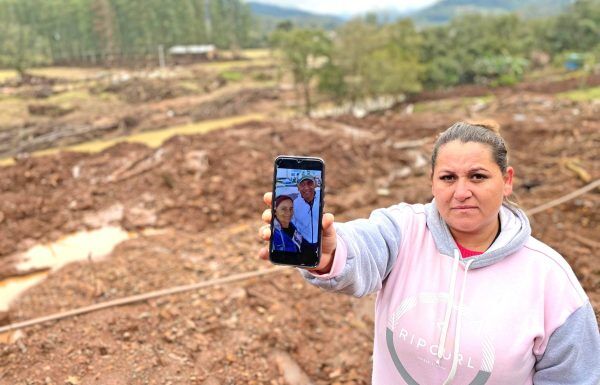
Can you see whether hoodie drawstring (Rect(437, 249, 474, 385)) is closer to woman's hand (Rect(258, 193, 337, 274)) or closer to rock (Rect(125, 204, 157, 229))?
woman's hand (Rect(258, 193, 337, 274))

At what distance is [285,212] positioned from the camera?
137 centimetres

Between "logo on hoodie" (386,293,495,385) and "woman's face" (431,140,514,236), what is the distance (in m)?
0.26

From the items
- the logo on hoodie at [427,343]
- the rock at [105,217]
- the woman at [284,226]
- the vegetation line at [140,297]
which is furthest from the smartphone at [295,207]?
the rock at [105,217]

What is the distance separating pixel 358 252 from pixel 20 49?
3447 cm

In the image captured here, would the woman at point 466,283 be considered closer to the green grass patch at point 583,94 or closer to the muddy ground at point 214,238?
the muddy ground at point 214,238

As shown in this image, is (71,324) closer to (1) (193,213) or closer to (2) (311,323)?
(2) (311,323)

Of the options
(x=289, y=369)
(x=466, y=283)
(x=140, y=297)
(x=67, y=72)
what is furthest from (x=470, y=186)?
(x=67, y=72)

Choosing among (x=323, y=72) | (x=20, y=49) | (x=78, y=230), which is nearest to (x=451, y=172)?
(x=78, y=230)

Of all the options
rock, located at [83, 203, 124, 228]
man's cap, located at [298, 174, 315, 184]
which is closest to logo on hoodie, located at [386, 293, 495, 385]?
man's cap, located at [298, 174, 315, 184]

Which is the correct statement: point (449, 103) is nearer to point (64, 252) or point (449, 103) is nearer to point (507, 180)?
point (64, 252)

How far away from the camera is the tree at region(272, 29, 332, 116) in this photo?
19922 mm

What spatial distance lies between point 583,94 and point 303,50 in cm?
1219

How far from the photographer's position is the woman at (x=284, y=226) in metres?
1.35

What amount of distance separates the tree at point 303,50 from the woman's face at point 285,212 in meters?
19.6
